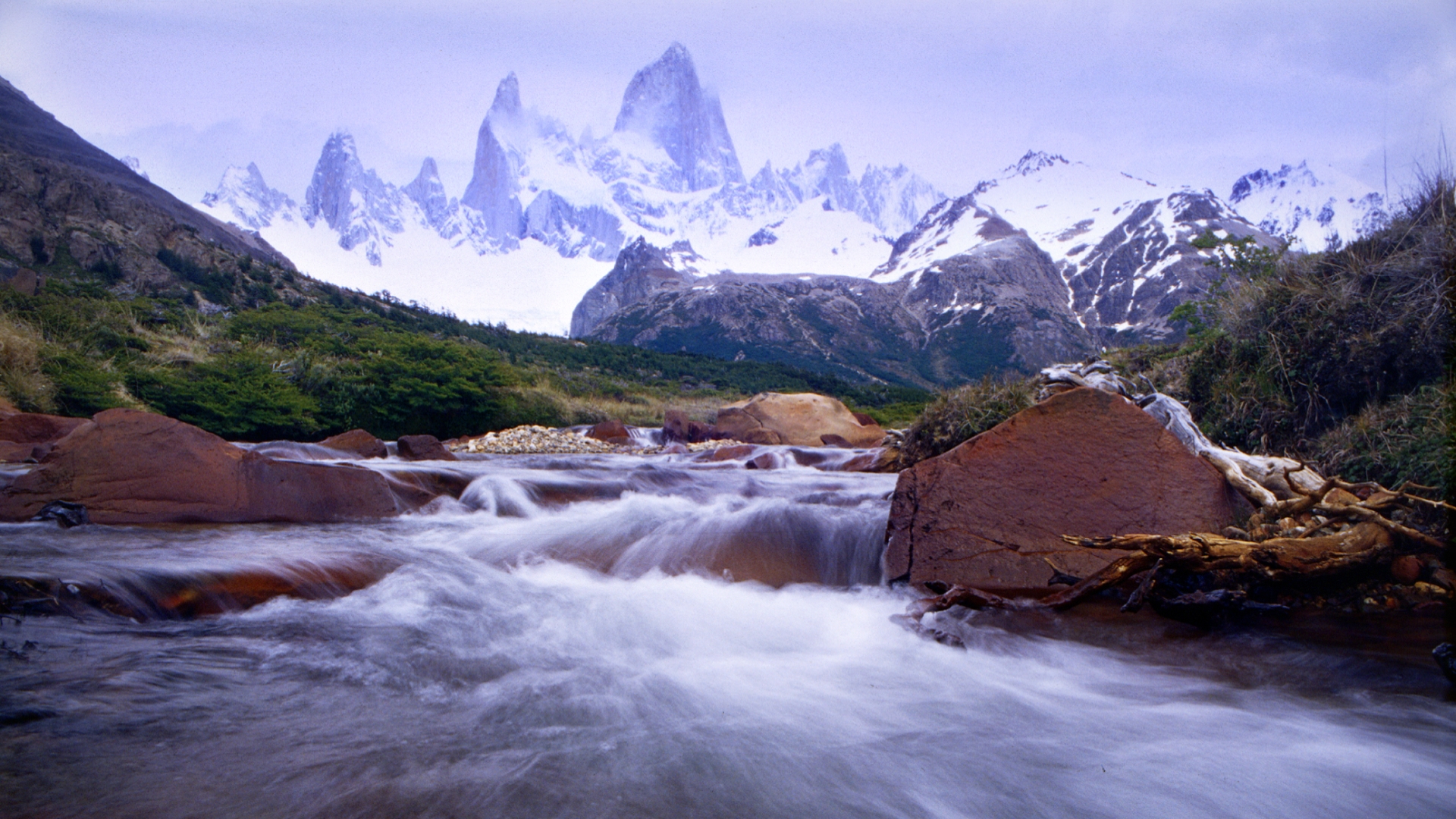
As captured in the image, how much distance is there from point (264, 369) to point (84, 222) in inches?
907

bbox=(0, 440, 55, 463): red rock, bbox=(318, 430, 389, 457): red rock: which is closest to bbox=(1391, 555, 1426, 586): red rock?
bbox=(0, 440, 55, 463): red rock

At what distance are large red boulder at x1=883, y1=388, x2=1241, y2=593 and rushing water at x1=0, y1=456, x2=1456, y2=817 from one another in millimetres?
566

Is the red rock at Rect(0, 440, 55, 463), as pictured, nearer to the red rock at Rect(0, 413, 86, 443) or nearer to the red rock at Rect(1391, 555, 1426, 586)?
the red rock at Rect(0, 413, 86, 443)

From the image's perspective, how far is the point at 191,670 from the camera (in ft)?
12.6

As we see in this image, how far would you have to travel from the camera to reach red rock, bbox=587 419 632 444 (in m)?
20.7

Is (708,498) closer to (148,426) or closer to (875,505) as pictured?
(875,505)

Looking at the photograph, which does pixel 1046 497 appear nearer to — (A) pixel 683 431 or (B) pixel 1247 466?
(B) pixel 1247 466

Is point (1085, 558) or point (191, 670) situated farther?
point (1085, 558)

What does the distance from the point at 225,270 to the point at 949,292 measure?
422 ft

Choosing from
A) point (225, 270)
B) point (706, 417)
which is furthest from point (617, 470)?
point (225, 270)

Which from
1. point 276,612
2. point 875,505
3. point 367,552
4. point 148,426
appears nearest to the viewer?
point 276,612

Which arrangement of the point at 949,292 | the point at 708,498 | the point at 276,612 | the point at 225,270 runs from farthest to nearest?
the point at 949,292
the point at 225,270
the point at 708,498
the point at 276,612

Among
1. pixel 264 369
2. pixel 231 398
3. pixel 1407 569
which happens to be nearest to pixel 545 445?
pixel 231 398

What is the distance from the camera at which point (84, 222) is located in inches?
1265
